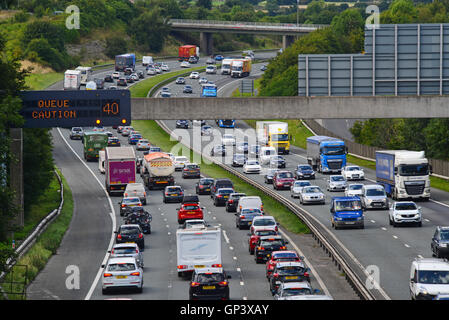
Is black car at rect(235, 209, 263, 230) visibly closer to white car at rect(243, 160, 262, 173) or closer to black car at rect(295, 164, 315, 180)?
black car at rect(295, 164, 315, 180)

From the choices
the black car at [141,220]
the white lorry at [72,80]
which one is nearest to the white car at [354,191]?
the black car at [141,220]

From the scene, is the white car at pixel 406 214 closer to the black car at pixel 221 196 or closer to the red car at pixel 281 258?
the red car at pixel 281 258

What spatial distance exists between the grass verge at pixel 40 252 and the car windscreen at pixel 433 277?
15374mm

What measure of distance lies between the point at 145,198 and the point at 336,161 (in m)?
21.7

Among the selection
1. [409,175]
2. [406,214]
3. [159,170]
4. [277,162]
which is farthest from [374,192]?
[277,162]

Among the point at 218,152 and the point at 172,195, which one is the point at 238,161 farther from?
the point at 172,195

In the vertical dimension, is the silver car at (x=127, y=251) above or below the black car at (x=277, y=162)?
below

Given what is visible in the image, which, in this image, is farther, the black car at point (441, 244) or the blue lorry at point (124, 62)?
the blue lorry at point (124, 62)

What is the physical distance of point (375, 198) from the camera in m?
62.8

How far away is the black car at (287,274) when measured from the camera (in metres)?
37.7

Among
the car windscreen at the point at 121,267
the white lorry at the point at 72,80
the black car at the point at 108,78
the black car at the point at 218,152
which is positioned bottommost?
the car windscreen at the point at 121,267

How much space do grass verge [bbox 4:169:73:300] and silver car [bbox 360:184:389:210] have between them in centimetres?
1954

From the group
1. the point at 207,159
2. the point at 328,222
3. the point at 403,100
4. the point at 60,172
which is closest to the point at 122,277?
the point at 328,222

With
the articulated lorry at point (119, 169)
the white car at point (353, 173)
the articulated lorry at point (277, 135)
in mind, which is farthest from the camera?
the articulated lorry at point (277, 135)
